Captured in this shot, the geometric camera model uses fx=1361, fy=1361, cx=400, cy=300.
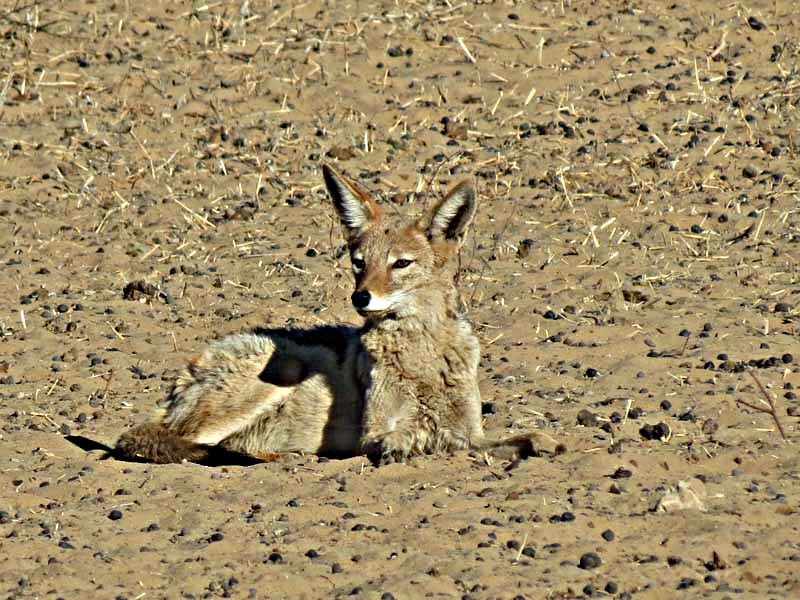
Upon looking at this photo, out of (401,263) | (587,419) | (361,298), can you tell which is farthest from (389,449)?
(587,419)

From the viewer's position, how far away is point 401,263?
7.98 metres

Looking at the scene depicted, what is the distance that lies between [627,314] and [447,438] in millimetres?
2435

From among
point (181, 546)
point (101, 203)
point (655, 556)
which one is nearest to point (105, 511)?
point (181, 546)

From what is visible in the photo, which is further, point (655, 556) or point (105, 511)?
point (105, 511)

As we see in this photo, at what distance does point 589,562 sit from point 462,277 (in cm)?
476

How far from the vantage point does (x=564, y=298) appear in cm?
1005

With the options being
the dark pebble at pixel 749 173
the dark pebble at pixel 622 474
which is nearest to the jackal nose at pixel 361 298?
the dark pebble at pixel 622 474

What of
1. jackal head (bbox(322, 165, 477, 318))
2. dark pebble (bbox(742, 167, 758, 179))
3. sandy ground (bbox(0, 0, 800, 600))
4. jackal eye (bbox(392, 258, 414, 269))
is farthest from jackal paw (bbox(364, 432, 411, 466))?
dark pebble (bbox(742, 167, 758, 179))

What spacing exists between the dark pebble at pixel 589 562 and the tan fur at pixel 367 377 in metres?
1.56

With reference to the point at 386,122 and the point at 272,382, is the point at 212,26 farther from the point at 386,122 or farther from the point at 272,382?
the point at 272,382

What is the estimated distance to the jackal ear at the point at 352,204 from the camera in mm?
8297

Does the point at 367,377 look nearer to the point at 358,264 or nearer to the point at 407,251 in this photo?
the point at 358,264

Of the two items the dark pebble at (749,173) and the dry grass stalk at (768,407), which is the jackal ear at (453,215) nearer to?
the dry grass stalk at (768,407)

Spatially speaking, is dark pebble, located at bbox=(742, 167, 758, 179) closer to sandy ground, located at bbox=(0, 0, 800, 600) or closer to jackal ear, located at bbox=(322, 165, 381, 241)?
sandy ground, located at bbox=(0, 0, 800, 600)
